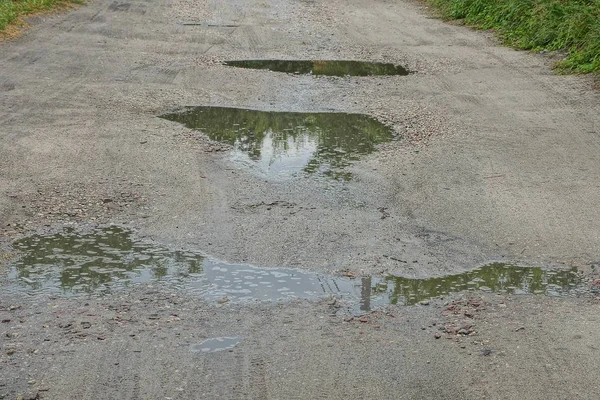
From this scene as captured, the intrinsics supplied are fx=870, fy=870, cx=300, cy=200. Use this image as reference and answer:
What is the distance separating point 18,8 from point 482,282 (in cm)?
1272

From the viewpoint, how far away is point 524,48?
1473 cm

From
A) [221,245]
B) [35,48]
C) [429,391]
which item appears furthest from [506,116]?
[35,48]

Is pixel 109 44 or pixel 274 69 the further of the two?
pixel 109 44

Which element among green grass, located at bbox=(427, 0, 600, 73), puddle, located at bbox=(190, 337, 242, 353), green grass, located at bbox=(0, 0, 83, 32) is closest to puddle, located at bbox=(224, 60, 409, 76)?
green grass, located at bbox=(427, 0, 600, 73)

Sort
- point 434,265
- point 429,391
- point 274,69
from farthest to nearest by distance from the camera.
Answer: point 274,69
point 434,265
point 429,391

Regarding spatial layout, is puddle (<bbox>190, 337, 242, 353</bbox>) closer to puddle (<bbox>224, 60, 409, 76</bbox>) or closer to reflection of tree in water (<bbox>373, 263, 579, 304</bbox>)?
reflection of tree in water (<bbox>373, 263, 579, 304</bbox>)

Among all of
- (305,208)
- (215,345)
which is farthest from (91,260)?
(305,208)

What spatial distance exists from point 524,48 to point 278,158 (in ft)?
24.1

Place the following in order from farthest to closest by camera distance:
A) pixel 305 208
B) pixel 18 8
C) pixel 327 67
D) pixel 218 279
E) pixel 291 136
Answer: pixel 18 8
pixel 327 67
pixel 291 136
pixel 305 208
pixel 218 279

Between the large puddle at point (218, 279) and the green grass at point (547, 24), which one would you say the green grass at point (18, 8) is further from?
the large puddle at point (218, 279)

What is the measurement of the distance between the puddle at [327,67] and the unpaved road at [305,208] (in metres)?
0.37

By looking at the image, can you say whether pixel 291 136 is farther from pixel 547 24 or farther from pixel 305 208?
pixel 547 24

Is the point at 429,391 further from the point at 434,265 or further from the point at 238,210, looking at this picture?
the point at 238,210

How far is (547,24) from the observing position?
14.9 m
